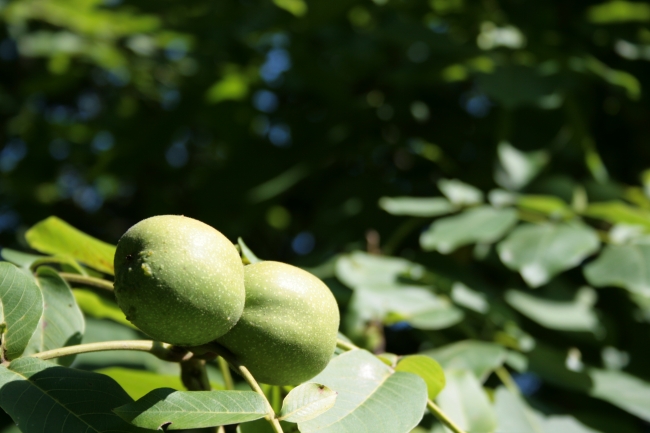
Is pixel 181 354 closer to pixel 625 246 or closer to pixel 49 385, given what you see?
pixel 49 385

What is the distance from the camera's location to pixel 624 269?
1.80 metres

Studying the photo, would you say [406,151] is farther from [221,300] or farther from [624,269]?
[221,300]

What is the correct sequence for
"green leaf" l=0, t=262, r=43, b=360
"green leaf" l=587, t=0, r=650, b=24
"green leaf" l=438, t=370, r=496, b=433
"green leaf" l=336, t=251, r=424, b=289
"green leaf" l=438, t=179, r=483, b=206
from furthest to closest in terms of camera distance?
Result: "green leaf" l=587, t=0, r=650, b=24 < "green leaf" l=438, t=179, r=483, b=206 < "green leaf" l=336, t=251, r=424, b=289 < "green leaf" l=438, t=370, r=496, b=433 < "green leaf" l=0, t=262, r=43, b=360

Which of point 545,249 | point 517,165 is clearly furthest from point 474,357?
point 517,165

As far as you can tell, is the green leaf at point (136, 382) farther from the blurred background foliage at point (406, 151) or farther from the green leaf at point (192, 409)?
A: the blurred background foliage at point (406, 151)

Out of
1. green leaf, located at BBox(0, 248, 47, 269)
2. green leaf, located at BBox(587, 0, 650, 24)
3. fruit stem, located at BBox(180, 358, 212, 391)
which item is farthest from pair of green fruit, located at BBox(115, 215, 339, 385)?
green leaf, located at BBox(587, 0, 650, 24)

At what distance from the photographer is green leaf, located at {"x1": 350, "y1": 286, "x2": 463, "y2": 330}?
68.6 inches

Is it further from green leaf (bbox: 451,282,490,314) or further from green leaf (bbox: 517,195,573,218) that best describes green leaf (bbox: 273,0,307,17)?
green leaf (bbox: 451,282,490,314)

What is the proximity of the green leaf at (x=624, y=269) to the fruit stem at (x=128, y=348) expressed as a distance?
4.31 feet

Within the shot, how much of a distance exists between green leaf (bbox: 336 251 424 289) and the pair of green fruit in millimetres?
825

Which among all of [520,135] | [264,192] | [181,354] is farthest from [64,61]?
[181,354]

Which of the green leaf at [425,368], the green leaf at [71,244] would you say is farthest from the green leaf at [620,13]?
the green leaf at [71,244]

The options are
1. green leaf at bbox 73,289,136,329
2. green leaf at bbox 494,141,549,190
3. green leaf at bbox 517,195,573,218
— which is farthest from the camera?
green leaf at bbox 494,141,549,190

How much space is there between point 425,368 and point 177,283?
0.55 m
